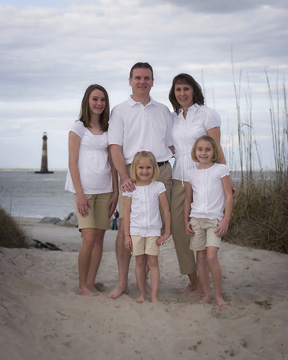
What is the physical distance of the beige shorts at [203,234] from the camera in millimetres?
3465

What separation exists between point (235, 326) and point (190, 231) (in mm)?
764

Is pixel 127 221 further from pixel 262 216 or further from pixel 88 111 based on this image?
pixel 262 216

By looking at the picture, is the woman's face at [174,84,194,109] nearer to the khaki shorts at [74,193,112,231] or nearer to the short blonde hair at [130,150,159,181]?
the short blonde hair at [130,150,159,181]

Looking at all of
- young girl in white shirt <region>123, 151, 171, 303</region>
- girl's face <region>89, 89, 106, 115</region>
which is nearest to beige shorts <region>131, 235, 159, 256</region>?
young girl in white shirt <region>123, 151, 171, 303</region>

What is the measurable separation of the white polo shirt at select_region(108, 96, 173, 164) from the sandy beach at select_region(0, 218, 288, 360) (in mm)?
1195

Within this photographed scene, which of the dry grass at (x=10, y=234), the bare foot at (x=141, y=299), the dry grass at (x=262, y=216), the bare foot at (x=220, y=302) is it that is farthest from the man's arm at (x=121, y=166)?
the dry grass at (x=10, y=234)

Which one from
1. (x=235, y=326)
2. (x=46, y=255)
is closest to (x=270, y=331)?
(x=235, y=326)

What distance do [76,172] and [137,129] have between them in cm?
59

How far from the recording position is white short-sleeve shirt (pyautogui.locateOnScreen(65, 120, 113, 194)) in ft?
12.1

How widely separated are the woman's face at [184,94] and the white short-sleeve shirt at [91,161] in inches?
26.1

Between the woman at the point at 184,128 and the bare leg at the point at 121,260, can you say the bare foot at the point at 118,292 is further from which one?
the woman at the point at 184,128

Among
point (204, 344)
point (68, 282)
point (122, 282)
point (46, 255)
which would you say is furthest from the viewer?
point (46, 255)

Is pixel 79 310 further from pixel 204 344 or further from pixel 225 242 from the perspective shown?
pixel 225 242

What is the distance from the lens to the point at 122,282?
12.7ft
